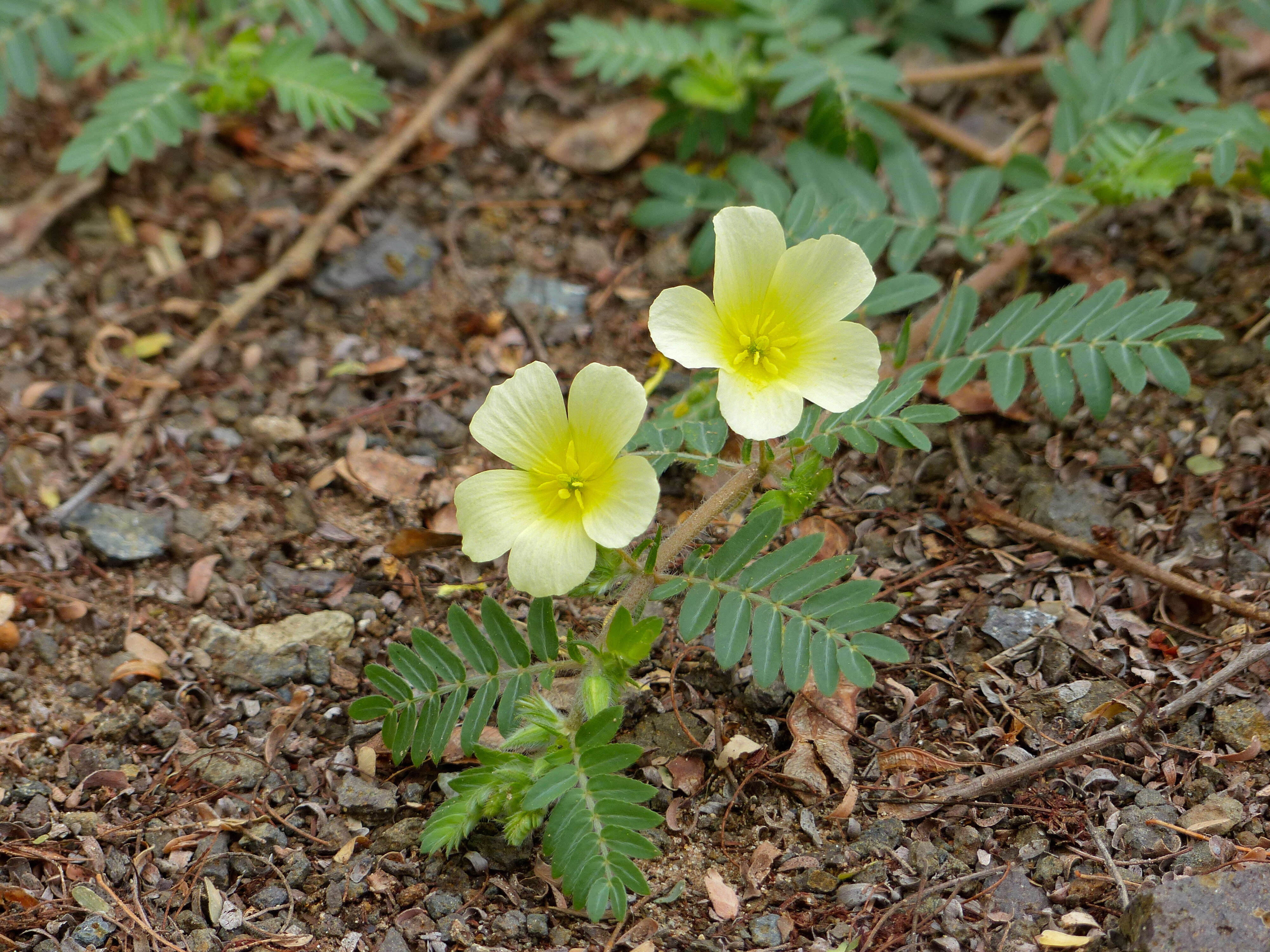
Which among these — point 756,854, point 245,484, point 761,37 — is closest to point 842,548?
point 756,854

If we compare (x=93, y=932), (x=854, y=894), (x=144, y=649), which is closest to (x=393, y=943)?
(x=93, y=932)

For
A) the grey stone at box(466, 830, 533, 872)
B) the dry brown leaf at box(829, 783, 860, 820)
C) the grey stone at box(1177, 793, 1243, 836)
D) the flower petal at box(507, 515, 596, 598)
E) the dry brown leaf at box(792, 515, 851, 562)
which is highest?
the flower petal at box(507, 515, 596, 598)

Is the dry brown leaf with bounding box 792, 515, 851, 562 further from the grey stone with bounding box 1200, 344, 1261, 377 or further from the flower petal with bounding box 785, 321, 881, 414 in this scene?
the grey stone with bounding box 1200, 344, 1261, 377

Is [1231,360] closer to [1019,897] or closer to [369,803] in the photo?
[1019,897]

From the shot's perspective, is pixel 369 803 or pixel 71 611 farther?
pixel 71 611

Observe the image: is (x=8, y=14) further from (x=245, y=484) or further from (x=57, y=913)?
(x=57, y=913)

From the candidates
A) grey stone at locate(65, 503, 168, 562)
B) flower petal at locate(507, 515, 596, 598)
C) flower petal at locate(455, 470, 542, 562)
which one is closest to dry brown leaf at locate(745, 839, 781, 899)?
flower petal at locate(507, 515, 596, 598)
